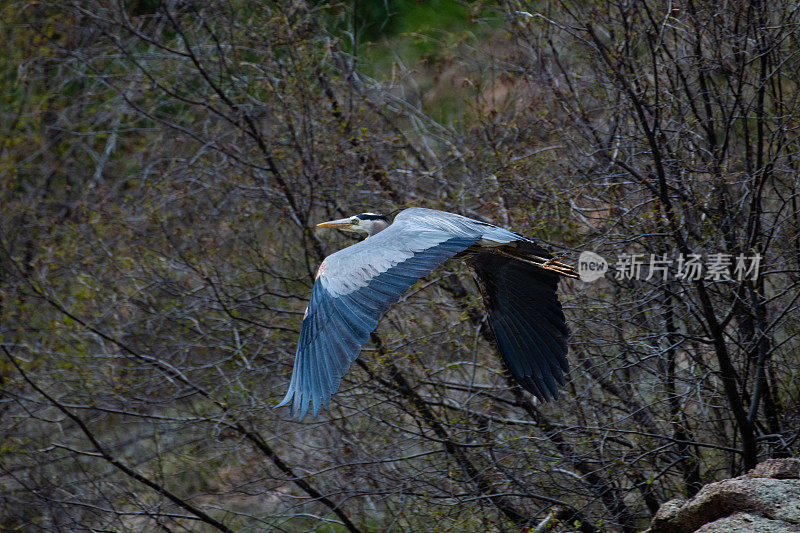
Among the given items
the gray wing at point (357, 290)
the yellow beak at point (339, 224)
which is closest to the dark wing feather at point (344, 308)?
the gray wing at point (357, 290)

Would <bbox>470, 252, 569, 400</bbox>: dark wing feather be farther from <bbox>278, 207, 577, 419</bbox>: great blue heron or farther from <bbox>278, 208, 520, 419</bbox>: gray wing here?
<bbox>278, 208, 520, 419</bbox>: gray wing

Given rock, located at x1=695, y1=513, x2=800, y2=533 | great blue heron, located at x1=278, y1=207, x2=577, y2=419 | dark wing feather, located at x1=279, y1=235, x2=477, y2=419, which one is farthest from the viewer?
great blue heron, located at x1=278, y1=207, x2=577, y2=419

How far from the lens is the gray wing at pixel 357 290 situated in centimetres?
410

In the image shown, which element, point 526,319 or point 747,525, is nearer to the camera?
point 747,525

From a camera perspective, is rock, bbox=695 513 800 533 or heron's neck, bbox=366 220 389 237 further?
heron's neck, bbox=366 220 389 237

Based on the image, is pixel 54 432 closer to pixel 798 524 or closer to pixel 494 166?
pixel 494 166

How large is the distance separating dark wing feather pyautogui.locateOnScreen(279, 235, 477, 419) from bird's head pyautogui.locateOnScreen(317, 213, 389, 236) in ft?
4.58

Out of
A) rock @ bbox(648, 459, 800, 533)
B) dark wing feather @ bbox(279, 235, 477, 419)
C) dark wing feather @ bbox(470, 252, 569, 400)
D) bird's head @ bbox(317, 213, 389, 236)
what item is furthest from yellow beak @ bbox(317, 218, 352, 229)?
rock @ bbox(648, 459, 800, 533)

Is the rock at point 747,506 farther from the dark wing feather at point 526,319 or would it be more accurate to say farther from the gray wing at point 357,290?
the gray wing at point 357,290

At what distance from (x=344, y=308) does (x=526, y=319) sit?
1.52 metres

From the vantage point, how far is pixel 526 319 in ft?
17.9

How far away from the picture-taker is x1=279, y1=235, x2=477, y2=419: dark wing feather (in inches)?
161

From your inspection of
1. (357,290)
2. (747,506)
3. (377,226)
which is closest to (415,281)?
(357,290)

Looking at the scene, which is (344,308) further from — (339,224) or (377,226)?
(339,224)
